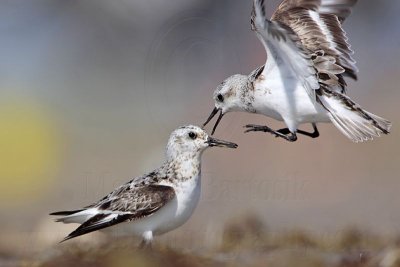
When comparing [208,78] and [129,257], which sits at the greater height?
[208,78]

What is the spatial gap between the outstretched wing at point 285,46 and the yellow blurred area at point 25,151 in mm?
1568

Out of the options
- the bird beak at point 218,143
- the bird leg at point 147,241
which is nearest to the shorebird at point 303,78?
the bird beak at point 218,143

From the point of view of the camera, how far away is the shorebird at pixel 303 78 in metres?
2.93

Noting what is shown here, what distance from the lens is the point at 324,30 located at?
11.2 ft

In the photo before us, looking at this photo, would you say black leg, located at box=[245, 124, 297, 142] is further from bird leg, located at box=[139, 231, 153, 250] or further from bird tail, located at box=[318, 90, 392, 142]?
bird leg, located at box=[139, 231, 153, 250]

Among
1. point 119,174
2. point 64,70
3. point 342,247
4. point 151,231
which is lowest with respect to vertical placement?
point 342,247

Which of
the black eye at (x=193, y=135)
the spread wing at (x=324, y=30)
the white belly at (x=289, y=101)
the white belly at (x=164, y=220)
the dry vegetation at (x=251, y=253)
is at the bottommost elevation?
the dry vegetation at (x=251, y=253)

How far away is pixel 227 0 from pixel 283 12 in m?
1.54

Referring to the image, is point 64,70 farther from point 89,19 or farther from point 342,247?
point 342,247

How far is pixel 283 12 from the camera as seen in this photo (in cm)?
353

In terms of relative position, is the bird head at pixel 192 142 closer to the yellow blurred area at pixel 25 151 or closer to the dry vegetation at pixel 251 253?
the dry vegetation at pixel 251 253

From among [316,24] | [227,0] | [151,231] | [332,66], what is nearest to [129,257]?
[151,231]

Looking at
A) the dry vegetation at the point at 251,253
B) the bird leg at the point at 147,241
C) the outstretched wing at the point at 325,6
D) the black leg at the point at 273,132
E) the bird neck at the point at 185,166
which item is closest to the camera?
the dry vegetation at the point at 251,253

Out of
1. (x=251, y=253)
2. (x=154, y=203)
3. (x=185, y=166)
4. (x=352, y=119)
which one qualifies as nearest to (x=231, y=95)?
(x=352, y=119)
